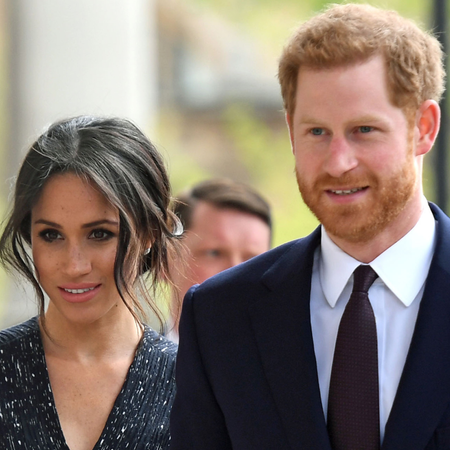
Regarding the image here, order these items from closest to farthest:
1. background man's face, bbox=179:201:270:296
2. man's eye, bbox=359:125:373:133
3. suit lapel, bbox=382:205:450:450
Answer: suit lapel, bbox=382:205:450:450 → man's eye, bbox=359:125:373:133 → background man's face, bbox=179:201:270:296

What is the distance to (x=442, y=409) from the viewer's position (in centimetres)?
209

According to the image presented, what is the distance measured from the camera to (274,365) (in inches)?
90.6

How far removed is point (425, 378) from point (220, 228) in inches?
80.8

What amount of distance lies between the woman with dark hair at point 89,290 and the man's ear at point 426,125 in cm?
89

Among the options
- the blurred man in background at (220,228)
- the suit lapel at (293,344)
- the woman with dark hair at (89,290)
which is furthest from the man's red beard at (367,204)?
the blurred man in background at (220,228)

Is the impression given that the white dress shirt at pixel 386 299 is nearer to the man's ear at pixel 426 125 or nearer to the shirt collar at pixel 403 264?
the shirt collar at pixel 403 264

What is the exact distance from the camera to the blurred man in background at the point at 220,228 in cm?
403

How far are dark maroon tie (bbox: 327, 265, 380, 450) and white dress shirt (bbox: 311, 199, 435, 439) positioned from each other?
0.02m

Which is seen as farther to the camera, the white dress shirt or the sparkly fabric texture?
the sparkly fabric texture

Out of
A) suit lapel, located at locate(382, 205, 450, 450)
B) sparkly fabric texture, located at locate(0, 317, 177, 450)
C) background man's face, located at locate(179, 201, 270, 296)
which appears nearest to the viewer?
suit lapel, located at locate(382, 205, 450, 450)

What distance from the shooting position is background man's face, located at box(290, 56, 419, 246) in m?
2.18

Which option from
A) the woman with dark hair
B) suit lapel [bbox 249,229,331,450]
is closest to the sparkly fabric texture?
the woman with dark hair

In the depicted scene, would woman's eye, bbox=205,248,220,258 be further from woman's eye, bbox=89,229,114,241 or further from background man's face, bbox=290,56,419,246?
background man's face, bbox=290,56,419,246

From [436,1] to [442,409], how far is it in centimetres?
326
